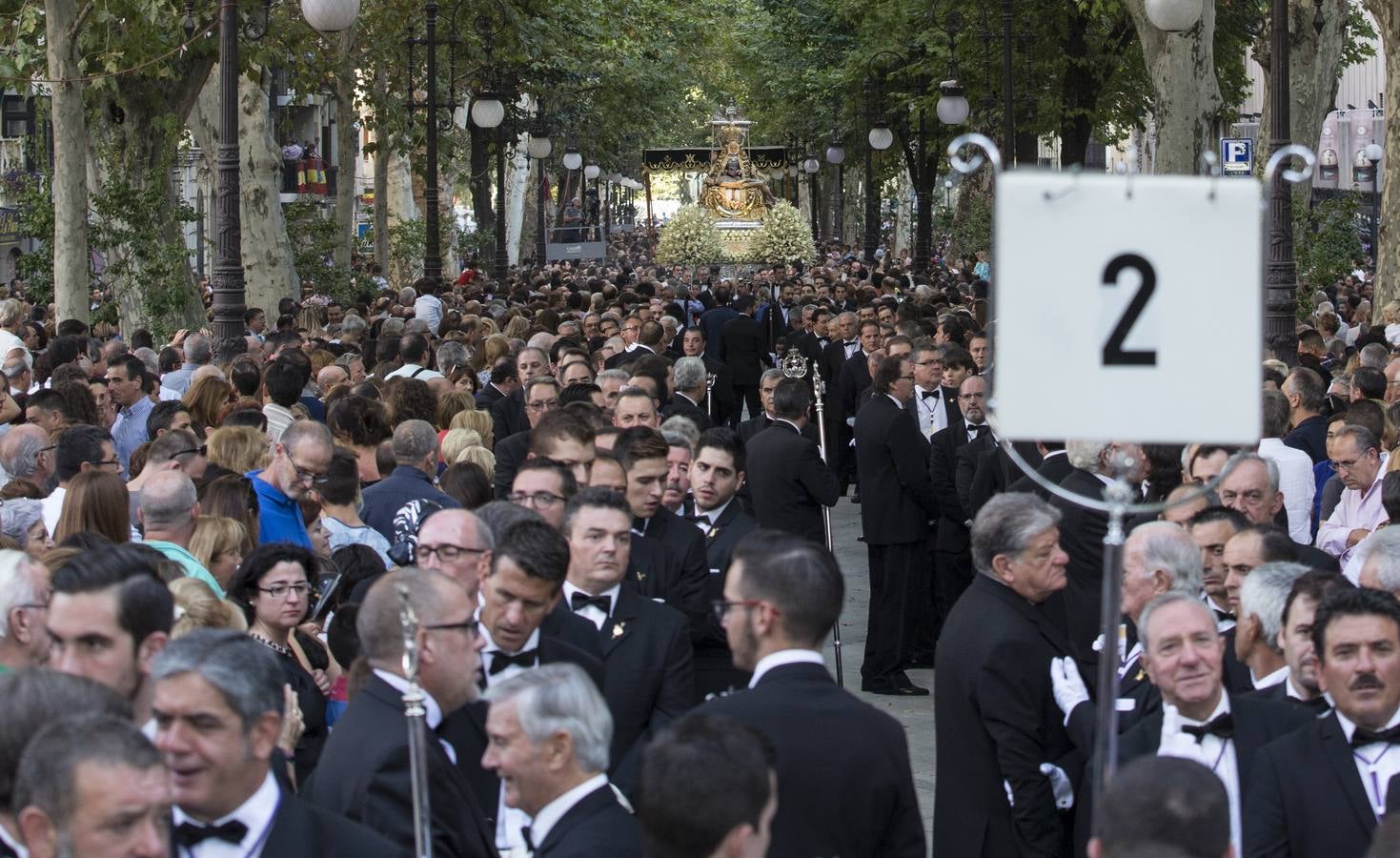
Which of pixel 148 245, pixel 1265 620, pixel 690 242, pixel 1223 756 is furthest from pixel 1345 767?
pixel 690 242

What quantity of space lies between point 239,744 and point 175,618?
1608 millimetres

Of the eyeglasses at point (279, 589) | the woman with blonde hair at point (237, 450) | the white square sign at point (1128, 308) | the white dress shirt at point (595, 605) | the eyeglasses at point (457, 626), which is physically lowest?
the white dress shirt at point (595, 605)

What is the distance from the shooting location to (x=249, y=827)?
434 centimetres

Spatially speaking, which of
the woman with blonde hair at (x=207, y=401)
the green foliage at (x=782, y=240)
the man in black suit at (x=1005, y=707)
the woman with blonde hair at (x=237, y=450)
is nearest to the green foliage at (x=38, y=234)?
the woman with blonde hair at (x=207, y=401)

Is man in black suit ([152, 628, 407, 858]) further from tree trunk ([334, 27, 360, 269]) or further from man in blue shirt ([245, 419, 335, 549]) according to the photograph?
tree trunk ([334, 27, 360, 269])

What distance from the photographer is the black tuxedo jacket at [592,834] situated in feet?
15.1

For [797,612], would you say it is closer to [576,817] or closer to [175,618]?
[576,817]

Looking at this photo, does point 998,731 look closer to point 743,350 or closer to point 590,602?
point 590,602

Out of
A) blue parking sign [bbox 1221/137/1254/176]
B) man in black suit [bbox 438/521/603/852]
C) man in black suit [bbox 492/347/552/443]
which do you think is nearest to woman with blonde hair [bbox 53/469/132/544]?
man in black suit [bbox 438/521/603/852]

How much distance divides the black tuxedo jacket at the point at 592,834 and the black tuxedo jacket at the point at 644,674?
168 centimetres

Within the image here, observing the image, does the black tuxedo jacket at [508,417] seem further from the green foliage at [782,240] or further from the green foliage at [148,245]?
the green foliage at [782,240]

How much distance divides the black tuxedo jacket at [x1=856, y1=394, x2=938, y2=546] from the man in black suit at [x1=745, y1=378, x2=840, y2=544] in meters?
0.94

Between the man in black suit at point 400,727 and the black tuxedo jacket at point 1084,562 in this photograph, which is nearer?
the man in black suit at point 400,727

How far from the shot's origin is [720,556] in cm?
857
